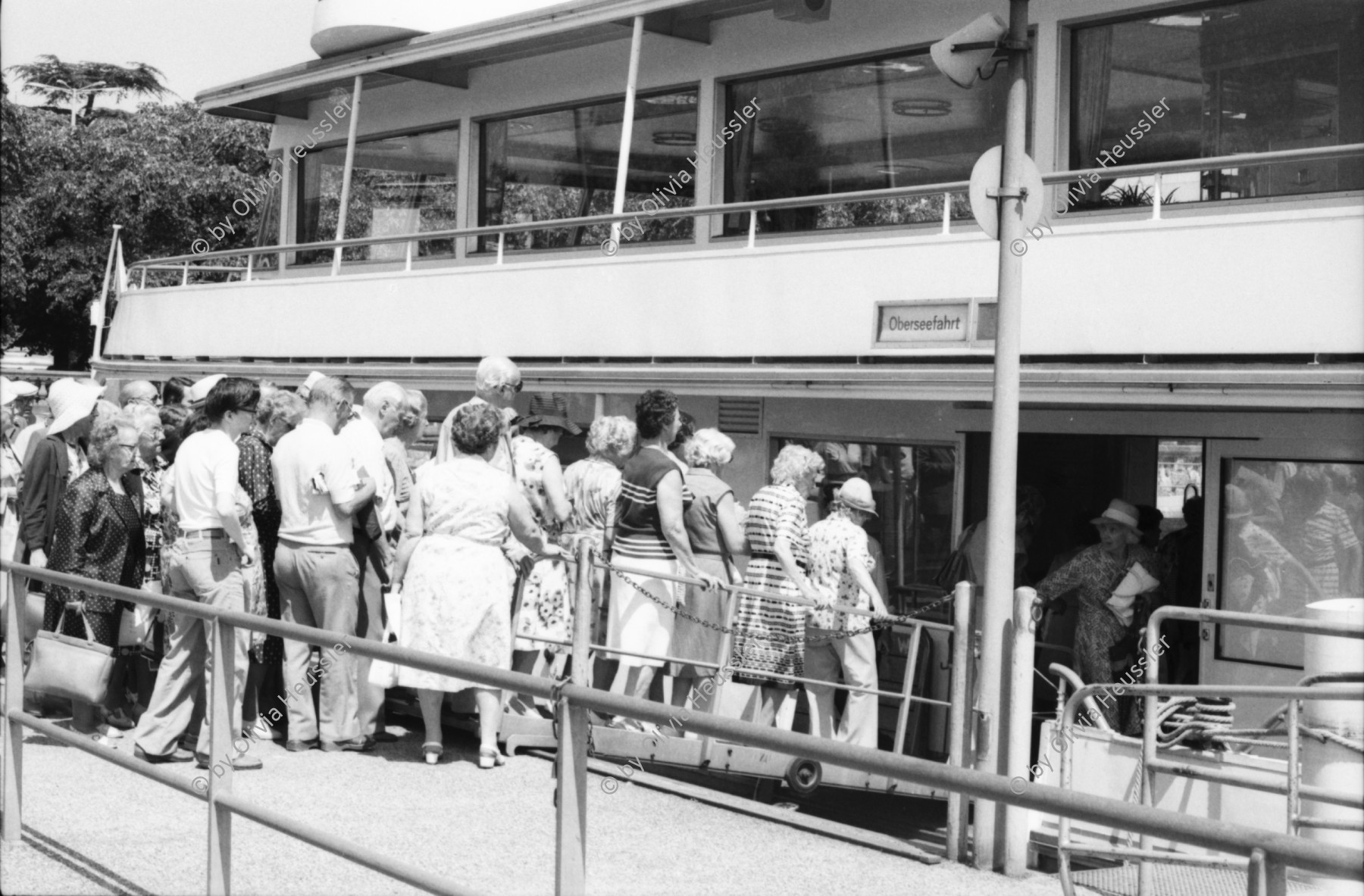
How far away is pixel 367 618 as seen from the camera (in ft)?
26.1

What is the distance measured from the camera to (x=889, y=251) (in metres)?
9.73

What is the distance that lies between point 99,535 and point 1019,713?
15.4 ft

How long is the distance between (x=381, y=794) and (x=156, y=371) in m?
12.2

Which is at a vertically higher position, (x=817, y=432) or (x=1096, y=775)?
(x=817, y=432)

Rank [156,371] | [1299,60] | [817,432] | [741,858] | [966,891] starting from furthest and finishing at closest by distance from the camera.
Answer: [156,371], [817,432], [1299,60], [966,891], [741,858]

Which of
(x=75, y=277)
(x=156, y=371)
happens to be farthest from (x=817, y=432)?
(x=75, y=277)

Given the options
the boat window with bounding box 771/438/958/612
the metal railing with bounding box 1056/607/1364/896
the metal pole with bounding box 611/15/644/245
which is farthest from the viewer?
the metal pole with bounding box 611/15/644/245

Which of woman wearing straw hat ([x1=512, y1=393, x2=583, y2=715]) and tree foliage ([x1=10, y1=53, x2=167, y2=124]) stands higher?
tree foliage ([x1=10, y1=53, x2=167, y2=124])

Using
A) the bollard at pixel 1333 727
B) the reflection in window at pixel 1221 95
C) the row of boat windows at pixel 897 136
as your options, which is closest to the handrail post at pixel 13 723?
the bollard at pixel 1333 727

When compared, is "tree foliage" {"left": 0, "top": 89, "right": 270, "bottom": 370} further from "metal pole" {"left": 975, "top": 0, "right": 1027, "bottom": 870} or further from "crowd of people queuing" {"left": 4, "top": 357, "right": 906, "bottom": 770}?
"metal pole" {"left": 975, "top": 0, "right": 1027, "bottom": 870}

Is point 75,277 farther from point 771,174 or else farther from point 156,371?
point 771,174

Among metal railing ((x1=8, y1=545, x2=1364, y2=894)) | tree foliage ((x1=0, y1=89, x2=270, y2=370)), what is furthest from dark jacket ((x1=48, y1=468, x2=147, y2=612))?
tree foliage ((x1=0, y1=89, x2=270, y2=370))

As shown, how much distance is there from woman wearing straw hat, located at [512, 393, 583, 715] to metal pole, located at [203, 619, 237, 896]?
294 centimetres

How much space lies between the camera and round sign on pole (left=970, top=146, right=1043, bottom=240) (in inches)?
238
